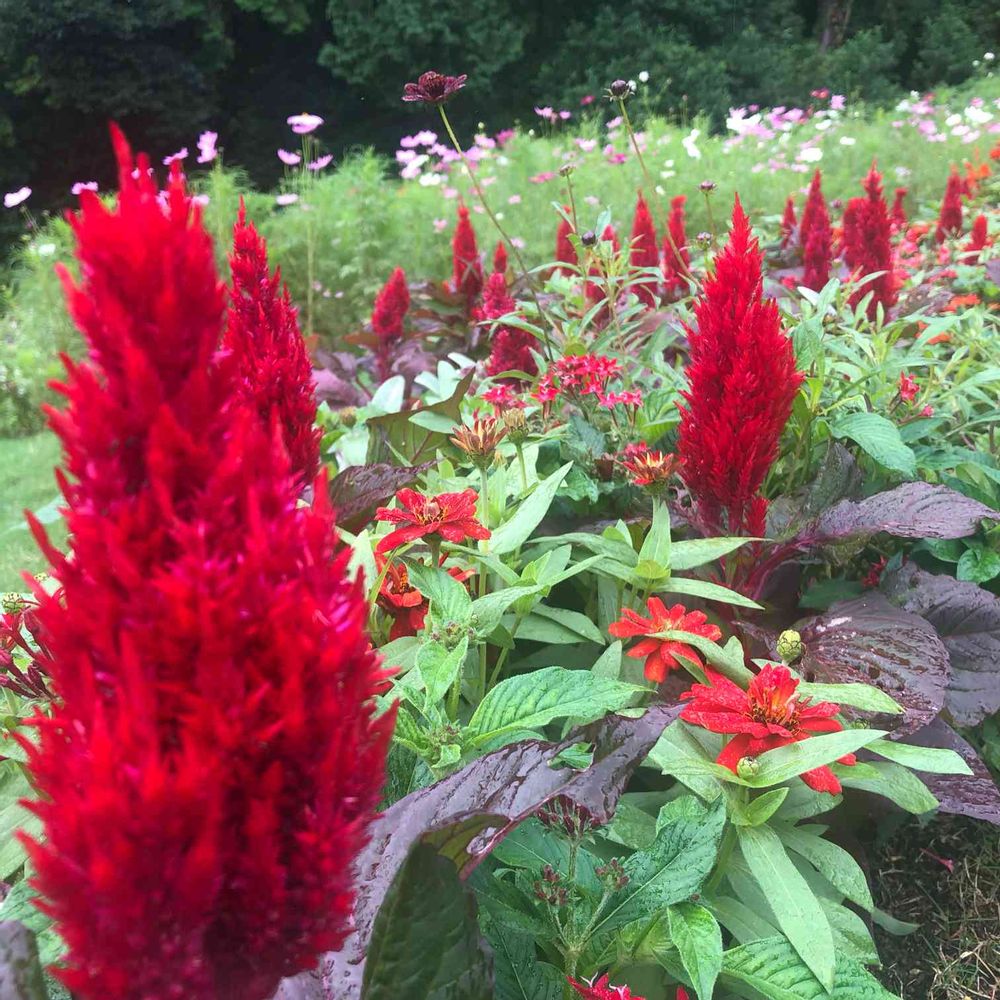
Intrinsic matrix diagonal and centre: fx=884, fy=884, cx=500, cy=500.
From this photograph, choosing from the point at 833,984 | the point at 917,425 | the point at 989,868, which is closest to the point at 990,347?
the point at 917,425

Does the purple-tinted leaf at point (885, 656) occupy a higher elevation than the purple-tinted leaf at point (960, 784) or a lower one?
higher

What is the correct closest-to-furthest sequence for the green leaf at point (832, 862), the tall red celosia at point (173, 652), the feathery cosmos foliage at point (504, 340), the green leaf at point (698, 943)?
the tall red celosia at point (173, 652) → the green leaf at point (698, 943) → the green leaf at point (832, 862) → the feathery cosmos foliage at point (504, 340)

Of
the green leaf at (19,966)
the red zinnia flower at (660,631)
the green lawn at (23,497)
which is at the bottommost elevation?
the green lawn at (23,497)

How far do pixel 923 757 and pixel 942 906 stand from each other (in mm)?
658

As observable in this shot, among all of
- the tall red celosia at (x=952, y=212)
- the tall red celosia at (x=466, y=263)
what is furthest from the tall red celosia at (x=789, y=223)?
the tall red celosia at (x=466, y=263)

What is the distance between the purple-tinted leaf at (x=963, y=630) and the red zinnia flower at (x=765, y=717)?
0.55 m

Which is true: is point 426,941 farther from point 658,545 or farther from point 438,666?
point 658,545

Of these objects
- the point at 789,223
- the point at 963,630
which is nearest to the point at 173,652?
the point at 963,630

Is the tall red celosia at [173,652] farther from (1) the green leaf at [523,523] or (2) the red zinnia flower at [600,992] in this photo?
(1) the green leaf at [523,523]

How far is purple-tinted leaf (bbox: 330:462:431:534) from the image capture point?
155 cm

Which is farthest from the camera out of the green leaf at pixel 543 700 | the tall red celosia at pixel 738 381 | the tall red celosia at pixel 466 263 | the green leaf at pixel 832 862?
the tall red celosia at pixel 466 263

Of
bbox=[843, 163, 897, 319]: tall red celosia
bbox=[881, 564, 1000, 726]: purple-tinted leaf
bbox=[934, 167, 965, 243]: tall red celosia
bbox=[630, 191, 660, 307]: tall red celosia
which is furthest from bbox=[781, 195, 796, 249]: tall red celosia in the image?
bbox=[881, 564, 1000, 726]: purple-tinted leaf

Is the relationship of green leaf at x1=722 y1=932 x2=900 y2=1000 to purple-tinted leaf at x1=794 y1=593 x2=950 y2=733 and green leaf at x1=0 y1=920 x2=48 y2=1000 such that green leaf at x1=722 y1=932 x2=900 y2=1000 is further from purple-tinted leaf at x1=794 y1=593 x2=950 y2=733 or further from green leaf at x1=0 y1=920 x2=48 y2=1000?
green leaf at x1=0 y1=920 x2=48 y2=1000

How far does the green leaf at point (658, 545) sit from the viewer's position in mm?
1406
